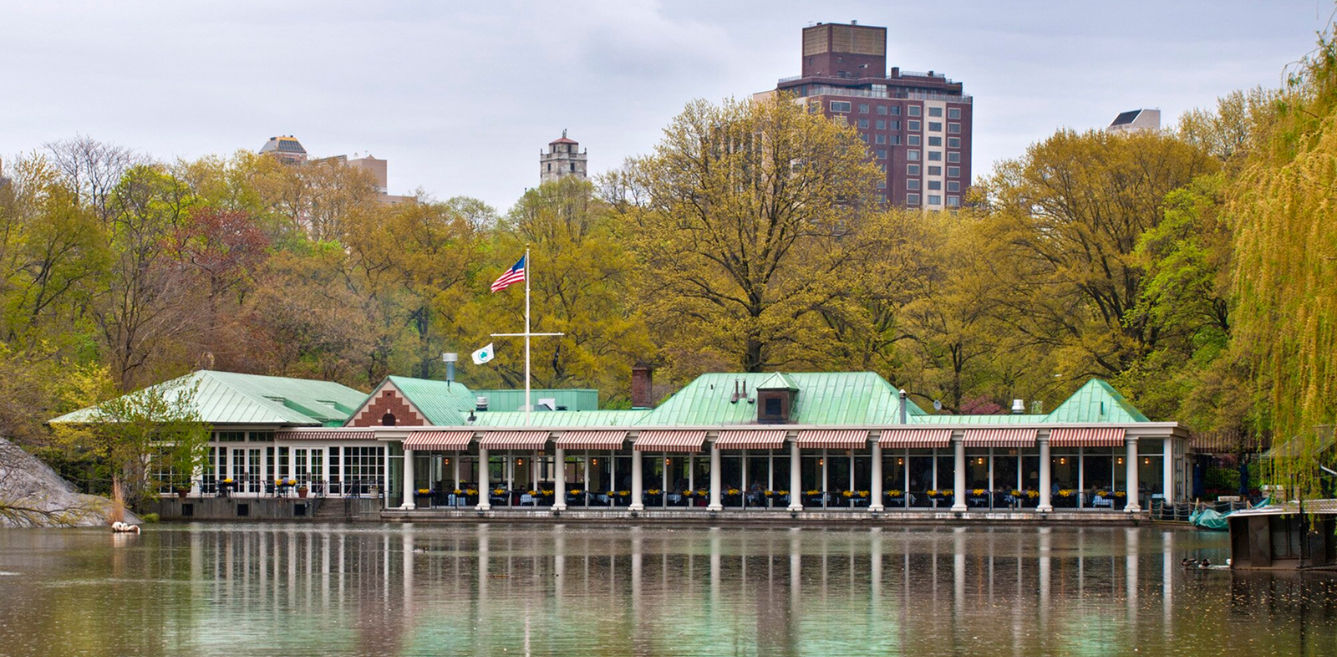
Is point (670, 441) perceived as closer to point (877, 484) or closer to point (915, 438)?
point (877, 484)

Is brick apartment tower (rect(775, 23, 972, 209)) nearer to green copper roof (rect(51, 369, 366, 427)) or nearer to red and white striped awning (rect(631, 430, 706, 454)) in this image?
green copper roof (rect(51, 369, 366, 427))

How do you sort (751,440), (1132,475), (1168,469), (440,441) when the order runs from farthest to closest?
1. (440,441)
2. (751,440)
3. (1168,469)
4. (1132,475)

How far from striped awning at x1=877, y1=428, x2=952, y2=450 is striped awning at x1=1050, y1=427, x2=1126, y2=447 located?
Result: 3.44 m

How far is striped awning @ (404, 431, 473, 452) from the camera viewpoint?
55.5 m

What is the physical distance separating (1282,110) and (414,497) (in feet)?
132

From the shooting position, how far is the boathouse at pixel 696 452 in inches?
2010

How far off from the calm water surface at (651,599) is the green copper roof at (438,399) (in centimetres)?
1824

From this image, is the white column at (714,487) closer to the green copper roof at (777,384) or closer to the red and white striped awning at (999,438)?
the green copper roof at (777,384)

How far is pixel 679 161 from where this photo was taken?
63.3 meters

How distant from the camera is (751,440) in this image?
173 ft

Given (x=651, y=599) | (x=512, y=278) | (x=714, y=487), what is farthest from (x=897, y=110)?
(x=651, y=599)

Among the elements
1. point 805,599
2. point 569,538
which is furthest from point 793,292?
point 805,599

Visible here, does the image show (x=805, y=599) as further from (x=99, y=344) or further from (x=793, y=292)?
(x=99, y=344)

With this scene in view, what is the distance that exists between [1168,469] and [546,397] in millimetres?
22484
